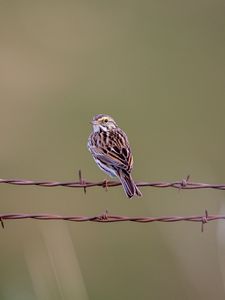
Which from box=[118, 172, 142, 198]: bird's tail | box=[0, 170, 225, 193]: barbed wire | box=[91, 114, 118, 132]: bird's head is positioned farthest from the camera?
box=[91, 114, 118, 132]: bird's head

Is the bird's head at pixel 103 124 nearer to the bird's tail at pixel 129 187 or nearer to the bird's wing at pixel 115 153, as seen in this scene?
the bird's wing at pixel 115 153

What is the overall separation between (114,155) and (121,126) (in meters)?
5.28

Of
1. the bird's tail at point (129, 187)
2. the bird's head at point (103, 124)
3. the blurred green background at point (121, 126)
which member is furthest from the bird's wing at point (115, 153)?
the blurred green background at point (121, 126)

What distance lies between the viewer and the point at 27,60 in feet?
49.4

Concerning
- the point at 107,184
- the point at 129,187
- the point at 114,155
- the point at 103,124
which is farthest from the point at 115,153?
the point at 103,124

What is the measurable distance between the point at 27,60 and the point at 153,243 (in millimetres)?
5267

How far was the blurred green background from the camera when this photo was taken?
9219 millimetres

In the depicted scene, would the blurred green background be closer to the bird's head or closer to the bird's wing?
the bird's wing

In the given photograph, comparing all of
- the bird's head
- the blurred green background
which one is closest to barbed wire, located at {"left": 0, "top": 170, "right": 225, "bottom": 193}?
the blurred green background

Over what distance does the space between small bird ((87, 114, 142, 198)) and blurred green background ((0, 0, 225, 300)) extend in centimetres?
66

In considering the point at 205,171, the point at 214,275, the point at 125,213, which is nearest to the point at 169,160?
the point at 205,171

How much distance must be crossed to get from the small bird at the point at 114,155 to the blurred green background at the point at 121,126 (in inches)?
26.0

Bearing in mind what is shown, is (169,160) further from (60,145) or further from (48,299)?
(48,299)

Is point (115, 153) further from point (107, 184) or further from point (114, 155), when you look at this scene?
point (107, 184)
